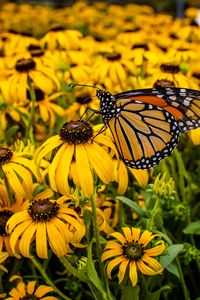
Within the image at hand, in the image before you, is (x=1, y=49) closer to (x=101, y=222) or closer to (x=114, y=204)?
(x=114, y=204)

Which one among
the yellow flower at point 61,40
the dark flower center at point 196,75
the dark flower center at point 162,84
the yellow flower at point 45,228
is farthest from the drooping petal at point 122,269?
the yellow flower at point 61,40

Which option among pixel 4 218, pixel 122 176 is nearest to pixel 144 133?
pixel 122 176

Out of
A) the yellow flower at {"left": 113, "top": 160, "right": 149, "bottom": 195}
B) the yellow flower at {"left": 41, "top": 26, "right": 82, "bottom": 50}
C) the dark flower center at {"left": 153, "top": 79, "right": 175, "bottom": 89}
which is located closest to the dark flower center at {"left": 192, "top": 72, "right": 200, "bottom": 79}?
the dark flower center at {"left": 153, "top": 79, "right": 175, "bottom": 89}

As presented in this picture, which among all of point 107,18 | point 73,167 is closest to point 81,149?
point 73,167

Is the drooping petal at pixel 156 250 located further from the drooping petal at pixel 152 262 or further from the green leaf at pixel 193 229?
the green leaf at pixel 193 229

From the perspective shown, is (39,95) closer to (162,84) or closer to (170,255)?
(162,84)
